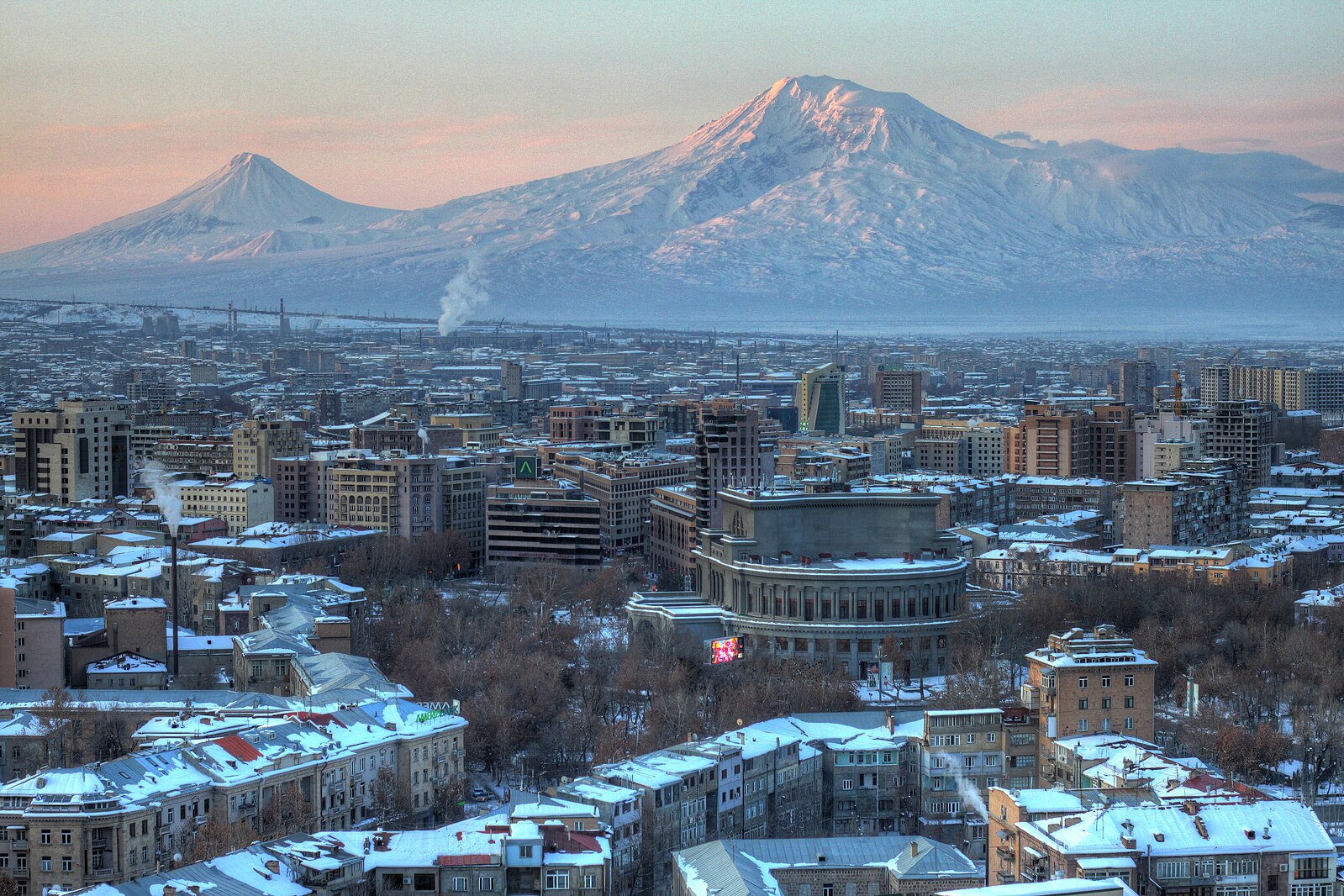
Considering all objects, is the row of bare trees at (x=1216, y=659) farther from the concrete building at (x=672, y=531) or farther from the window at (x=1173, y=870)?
the concrete building at (x=672, y=531)

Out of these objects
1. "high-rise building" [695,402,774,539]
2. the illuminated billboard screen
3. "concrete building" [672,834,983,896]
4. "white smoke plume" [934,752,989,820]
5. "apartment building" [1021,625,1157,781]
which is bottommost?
the illuminated billboard screen

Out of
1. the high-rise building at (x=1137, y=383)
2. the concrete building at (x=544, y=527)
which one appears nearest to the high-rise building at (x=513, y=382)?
→ the high-rise building at (x=1137, y=383)

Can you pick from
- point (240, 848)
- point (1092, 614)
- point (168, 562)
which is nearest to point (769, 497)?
point (1092, 614)

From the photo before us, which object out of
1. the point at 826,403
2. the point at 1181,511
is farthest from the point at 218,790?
the point at 826,403

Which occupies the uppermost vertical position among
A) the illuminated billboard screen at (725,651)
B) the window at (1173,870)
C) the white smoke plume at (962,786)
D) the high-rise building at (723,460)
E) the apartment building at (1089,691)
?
the high-rise building at (723,460)

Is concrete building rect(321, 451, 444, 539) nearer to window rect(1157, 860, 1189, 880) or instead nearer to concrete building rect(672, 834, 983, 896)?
concrete building rect(672, 834, 983, 896)

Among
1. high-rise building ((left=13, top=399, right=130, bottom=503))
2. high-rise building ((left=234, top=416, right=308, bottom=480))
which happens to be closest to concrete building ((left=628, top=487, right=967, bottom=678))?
high-rise building ((left=234, top=416, right=308, bottom=480))
